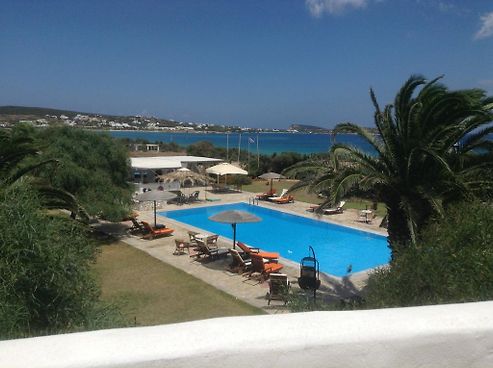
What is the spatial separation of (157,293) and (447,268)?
745cm

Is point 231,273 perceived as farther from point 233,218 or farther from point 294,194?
point 294,194

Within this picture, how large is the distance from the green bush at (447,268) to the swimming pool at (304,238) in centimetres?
852

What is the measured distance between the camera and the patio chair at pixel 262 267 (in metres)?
11.6

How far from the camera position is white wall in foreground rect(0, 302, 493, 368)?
1.59m

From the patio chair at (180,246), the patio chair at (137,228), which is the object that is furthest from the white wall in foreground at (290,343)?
the patio chair at (137,228)

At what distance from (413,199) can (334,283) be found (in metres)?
4.42

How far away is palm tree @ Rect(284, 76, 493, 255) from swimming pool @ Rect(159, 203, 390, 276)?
577cm

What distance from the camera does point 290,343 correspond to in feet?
5.57

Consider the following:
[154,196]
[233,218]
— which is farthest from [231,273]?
[154,196]

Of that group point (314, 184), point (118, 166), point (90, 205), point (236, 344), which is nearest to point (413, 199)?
point (314, 184)

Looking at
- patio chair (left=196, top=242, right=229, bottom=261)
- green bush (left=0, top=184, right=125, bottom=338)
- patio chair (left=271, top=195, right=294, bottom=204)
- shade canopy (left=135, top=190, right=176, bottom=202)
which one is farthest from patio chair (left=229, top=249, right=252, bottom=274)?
patio chair (left=271, top=195, right=294, bottom=204)

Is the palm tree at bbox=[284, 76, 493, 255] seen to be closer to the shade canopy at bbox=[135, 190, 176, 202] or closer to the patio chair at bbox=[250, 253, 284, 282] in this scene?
the patio chair at bbox=[250, 253, 284, 282]

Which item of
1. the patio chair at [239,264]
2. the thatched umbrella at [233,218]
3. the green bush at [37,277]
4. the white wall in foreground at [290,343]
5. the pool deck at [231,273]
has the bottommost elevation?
the pool deck at [231,273]

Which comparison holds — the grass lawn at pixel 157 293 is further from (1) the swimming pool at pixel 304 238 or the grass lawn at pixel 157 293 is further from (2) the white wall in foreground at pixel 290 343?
(2) the white wall in foreground at pixel 290 343
